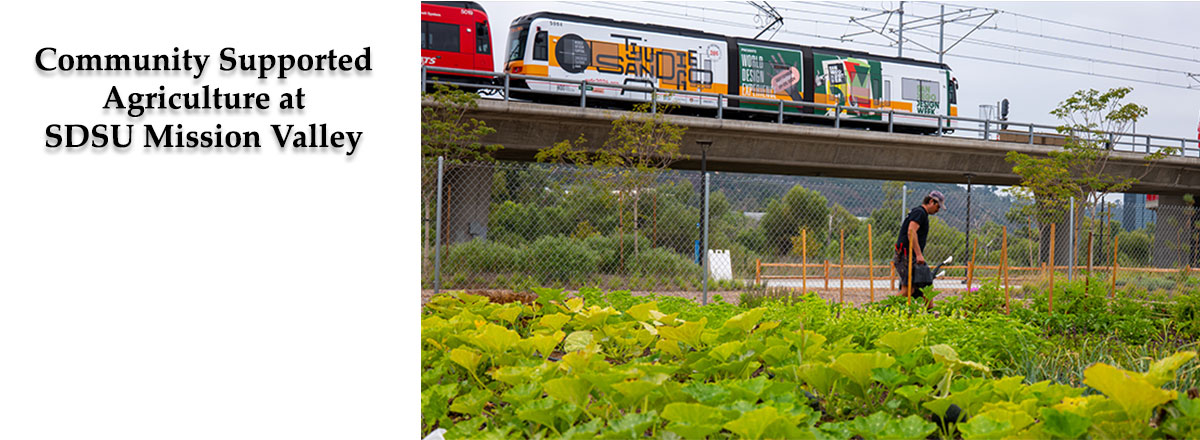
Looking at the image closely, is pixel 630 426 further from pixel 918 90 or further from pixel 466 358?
pixel 918 90

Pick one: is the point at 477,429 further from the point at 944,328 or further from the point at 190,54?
the point at 944,328

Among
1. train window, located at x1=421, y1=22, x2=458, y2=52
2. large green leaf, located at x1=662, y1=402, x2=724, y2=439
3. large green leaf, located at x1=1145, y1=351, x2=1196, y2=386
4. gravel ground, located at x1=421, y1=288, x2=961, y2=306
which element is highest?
train window, located at x1=421, y1=22, x2=458, y2=52

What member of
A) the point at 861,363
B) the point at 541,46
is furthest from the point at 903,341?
the point at 541,46

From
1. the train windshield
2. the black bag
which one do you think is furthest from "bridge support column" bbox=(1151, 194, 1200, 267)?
the black bag

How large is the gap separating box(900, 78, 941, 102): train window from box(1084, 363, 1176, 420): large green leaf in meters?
21.5

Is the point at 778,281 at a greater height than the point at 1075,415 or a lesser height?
lesser

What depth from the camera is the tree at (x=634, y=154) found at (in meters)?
12.2

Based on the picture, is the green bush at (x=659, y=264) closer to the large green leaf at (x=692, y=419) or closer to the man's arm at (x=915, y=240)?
the man's arm at (x=915, y=240)

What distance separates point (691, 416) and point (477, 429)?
0.68 m

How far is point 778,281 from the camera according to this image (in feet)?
53.6

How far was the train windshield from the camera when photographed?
17469 mm

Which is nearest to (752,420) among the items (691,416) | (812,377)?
(691,416)

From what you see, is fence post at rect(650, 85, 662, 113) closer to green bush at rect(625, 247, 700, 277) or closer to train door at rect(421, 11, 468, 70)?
train door at rect(421, 11, 468, 70)

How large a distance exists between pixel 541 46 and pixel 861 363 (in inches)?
624
